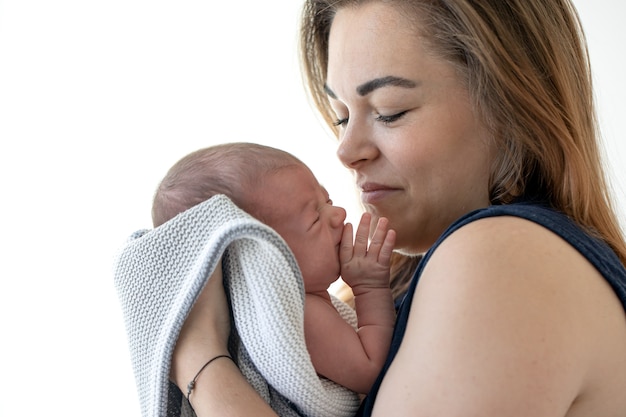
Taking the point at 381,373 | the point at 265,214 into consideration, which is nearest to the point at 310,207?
the point at 265,214

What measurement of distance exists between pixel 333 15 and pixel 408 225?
1.55 feet

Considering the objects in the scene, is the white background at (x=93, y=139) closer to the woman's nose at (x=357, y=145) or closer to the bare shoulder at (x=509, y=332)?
the woman's nose at (x=357, y=145)

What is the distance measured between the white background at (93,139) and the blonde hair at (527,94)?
148 cm

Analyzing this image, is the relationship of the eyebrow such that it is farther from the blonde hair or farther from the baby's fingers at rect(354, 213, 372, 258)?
the baby's fingers at rect(354, 213, 372, 258)

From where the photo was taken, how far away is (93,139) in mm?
2764

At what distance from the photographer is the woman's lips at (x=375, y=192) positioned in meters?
1.42

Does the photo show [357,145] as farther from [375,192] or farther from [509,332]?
[509,332]

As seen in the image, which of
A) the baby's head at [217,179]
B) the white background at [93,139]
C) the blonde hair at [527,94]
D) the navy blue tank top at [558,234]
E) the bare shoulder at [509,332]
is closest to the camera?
the bare shoulder at [509,332]

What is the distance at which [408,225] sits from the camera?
145cm

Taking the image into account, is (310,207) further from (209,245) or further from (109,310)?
(109,310)

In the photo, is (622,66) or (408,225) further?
(622,66)

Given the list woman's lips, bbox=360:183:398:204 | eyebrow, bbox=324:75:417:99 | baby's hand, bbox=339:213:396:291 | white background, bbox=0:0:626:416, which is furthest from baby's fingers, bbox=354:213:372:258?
white background, bbox=0:0:626:416

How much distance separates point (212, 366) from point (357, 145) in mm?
500

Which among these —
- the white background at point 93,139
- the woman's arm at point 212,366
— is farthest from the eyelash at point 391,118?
the white background at point 93,139
